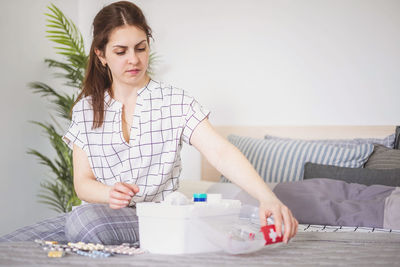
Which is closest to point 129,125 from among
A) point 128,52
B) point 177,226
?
point 128,52

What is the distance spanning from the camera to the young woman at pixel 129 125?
4.57 ft

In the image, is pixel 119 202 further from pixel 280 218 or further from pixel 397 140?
pixel 397 140

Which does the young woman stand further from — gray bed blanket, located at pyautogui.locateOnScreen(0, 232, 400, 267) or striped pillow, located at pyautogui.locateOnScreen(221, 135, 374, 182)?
striped pillow, located at pyautogui.locateOnScreen(221, 135, 374, 182)

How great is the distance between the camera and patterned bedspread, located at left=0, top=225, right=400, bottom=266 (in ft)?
3.00

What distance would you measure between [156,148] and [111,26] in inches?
16.3

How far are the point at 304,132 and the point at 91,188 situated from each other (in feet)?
4.50

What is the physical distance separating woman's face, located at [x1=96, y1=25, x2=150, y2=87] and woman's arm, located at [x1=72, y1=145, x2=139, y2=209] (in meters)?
0.31

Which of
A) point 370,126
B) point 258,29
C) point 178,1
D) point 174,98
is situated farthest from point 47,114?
point 370,126

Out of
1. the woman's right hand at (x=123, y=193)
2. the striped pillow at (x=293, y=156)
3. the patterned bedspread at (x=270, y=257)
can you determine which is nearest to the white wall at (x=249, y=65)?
the striped pillow at (x=293, y=156)

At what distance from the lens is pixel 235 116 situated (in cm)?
261

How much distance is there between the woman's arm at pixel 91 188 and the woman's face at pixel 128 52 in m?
0.31

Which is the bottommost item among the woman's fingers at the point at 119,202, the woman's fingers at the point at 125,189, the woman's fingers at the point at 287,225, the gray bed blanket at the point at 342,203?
the gray bed blanket at the point at 342,203

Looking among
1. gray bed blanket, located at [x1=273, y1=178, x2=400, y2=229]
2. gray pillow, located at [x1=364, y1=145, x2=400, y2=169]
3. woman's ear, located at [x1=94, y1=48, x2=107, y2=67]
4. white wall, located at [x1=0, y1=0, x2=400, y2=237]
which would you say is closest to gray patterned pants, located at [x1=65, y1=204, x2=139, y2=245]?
woman's ear, located at [x1=94, y1=48, x2=107, y2=67]

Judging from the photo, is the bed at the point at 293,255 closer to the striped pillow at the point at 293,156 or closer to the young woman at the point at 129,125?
the young woman at the point at 129,125
